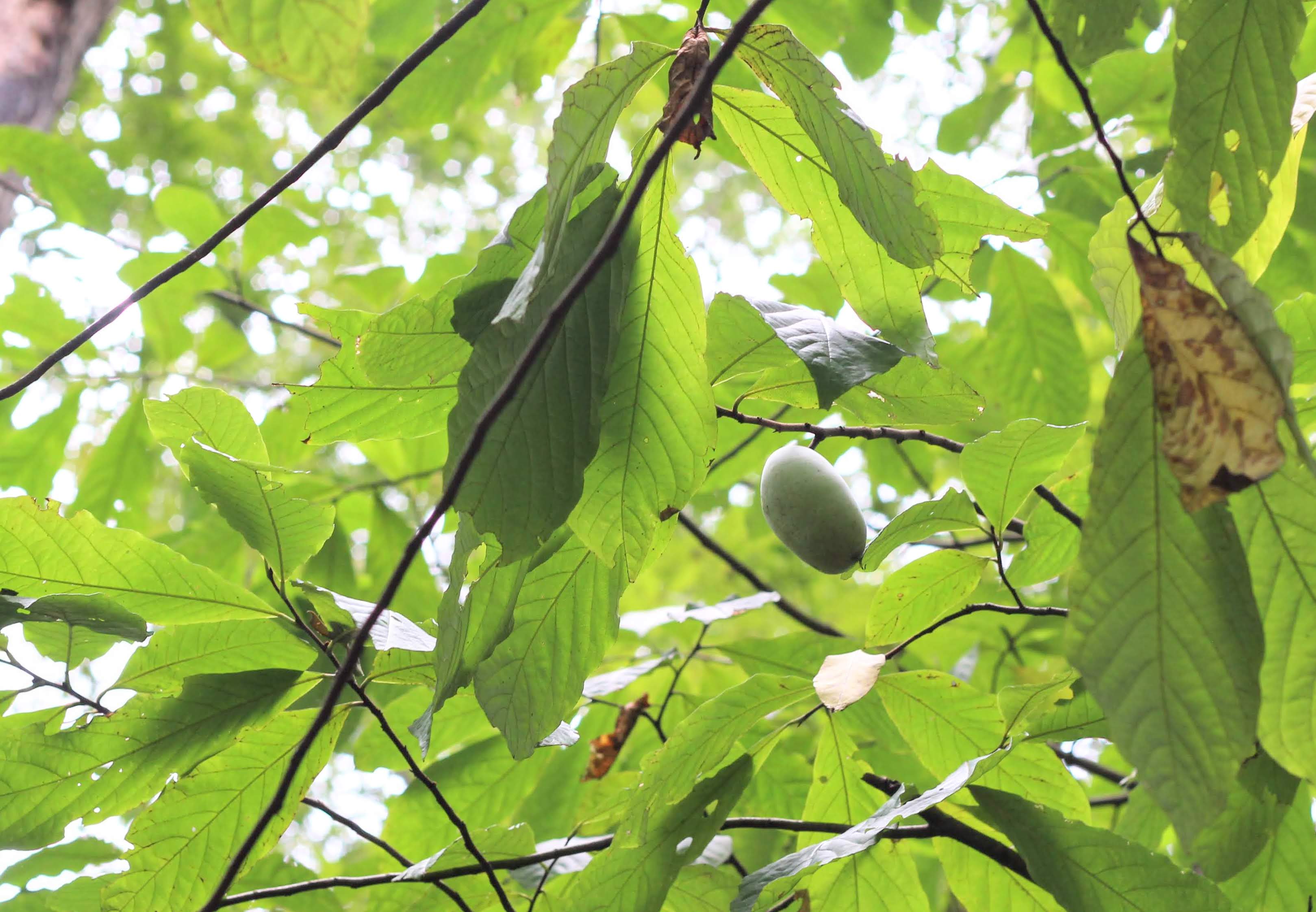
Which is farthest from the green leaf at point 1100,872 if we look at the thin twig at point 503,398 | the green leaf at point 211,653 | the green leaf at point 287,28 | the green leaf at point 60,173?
the green leaf at point 60,173

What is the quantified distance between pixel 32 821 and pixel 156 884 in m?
0.14

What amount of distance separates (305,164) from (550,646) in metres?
0.42

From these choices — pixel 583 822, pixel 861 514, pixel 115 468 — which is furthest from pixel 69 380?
pixel 861 514

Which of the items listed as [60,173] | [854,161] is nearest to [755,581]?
[854,161]

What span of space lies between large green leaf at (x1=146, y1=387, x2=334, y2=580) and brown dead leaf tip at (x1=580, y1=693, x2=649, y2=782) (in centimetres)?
62

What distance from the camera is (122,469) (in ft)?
6.16

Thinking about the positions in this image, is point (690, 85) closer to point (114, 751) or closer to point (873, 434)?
point (873, 434)

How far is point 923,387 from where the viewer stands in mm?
878

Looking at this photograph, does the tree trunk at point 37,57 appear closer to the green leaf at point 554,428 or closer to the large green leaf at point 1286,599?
the green leaf at point 554,428

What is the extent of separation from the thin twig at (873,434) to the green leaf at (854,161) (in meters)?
0.25

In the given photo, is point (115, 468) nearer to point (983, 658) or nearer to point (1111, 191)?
point (983, 658)

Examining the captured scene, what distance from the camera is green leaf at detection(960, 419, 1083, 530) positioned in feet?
2.92

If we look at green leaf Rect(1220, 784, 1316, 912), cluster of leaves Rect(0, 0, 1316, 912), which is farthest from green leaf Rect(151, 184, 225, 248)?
green leaf Rect(1220, 784, 1316, 912)

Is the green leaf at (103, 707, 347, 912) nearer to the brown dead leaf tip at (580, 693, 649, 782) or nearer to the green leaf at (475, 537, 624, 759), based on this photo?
the green leaf at (475, 537, 624, 759)
